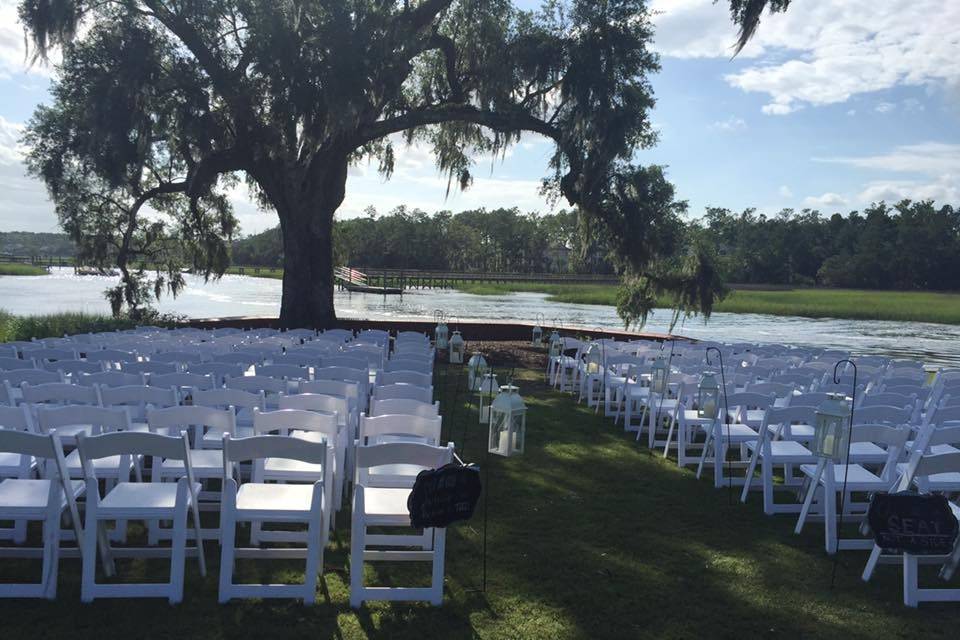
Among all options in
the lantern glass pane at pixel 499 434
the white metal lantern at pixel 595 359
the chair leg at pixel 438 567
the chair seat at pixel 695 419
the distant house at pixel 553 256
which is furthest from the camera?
the distant house at pixel 553 256

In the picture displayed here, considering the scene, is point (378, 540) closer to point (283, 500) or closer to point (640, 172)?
point (283, 500)

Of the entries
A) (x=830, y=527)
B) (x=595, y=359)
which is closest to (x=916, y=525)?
(x=830, y=527)

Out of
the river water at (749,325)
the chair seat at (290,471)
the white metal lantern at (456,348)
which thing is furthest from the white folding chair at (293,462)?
the river water at (749,325)

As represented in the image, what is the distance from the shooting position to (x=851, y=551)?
17.0 feet

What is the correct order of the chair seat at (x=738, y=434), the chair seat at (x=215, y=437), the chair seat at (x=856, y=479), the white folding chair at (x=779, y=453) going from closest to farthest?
the chair seat at (x=856, y=479) → the chair seat at (x=215, y=437) → the white folding chair at (x=779, y=453) → the chair seat at (x=738, y=434)

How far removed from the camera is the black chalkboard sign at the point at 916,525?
3.87 meters

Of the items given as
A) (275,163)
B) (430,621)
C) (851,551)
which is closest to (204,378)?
(430,621)

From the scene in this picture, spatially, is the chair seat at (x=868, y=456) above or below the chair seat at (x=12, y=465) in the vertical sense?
above

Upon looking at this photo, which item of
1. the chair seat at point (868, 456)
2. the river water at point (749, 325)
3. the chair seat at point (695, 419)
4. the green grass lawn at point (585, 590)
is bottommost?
the river water at point (749, 325)

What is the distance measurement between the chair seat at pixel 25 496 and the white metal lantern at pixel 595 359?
23.3ft

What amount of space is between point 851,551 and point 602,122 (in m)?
12.7

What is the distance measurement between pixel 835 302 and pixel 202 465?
6629 centimetres

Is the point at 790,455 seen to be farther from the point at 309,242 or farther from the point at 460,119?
the point at 309,242

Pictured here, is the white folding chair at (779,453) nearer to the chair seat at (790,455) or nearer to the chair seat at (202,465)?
the chair seat at (790,455)
